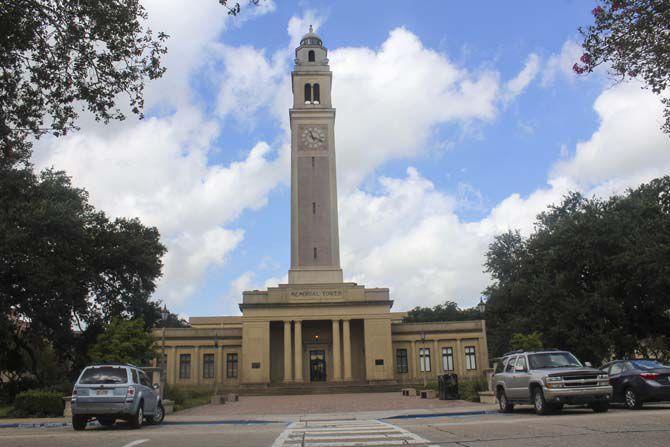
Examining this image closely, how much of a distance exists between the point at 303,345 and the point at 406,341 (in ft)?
29.7

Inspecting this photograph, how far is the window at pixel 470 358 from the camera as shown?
53.9 m

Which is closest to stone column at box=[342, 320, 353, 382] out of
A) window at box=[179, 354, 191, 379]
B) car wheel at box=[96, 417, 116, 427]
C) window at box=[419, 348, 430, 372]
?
window at box=[419, 348, 430, 372]

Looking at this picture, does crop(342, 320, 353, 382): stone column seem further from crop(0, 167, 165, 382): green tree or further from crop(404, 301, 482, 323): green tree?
crop(404, 301, 482, 323): green tree

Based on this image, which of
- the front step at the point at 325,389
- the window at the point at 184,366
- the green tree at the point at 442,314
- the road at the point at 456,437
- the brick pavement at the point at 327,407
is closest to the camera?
the road at the point at 456,437

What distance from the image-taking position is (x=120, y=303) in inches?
1652

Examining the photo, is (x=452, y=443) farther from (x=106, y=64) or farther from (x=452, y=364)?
(x=452, y=364)

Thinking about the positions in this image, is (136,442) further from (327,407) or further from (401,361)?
(401,361)

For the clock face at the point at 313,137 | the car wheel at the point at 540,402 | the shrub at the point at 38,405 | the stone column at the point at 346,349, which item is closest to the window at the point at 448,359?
the stone column at the point at 346,349

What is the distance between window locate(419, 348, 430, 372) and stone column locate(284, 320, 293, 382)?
11.4m

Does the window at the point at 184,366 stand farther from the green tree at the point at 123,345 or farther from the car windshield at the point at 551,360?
the car windshield at the point at 551,360

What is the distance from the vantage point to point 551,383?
16078mm

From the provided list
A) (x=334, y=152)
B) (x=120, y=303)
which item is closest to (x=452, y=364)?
(x=334, y=152)

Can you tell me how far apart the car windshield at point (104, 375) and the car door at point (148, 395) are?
0.89 metres

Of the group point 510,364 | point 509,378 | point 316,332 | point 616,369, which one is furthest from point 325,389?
point 616,369
